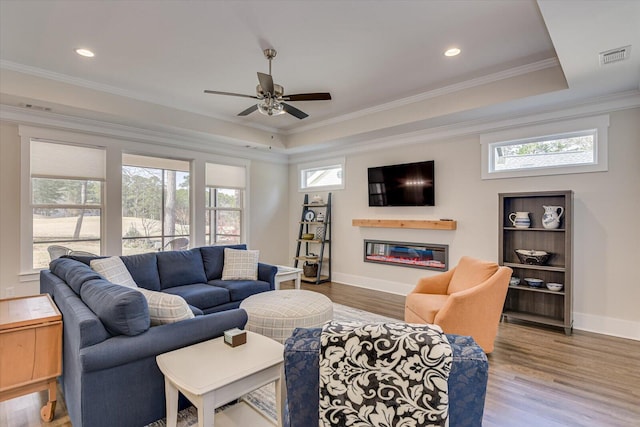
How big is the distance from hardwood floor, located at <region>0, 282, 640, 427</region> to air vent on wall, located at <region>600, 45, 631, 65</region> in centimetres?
271

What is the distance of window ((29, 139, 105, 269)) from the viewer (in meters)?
4.15

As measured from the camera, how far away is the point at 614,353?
3.16m

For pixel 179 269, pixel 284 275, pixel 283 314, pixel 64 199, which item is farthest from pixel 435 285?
pixel 64 199

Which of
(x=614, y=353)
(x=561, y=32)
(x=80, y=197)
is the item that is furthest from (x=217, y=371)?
(x=80, y=197)

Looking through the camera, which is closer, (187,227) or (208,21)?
(208,21)

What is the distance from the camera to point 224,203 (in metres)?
6.21

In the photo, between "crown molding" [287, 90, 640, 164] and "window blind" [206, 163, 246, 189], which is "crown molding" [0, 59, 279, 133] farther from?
"crown molding" [287, 90, 640, 164]

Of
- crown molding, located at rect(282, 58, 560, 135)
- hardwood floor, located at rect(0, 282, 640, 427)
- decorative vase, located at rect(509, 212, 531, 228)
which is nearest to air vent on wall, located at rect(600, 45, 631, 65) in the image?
crown molding, located at rect(282, 58, 560, 135)

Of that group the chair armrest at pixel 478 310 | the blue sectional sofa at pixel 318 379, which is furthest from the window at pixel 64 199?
the chair armrest at pixel 478 310

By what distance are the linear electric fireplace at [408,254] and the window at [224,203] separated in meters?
→ 2.63

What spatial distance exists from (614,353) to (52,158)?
6.91 m

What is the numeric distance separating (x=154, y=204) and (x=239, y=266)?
2115 millimetres

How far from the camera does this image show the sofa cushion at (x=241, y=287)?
391 centimetres

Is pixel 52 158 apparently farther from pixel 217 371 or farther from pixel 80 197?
pixel 217 371
